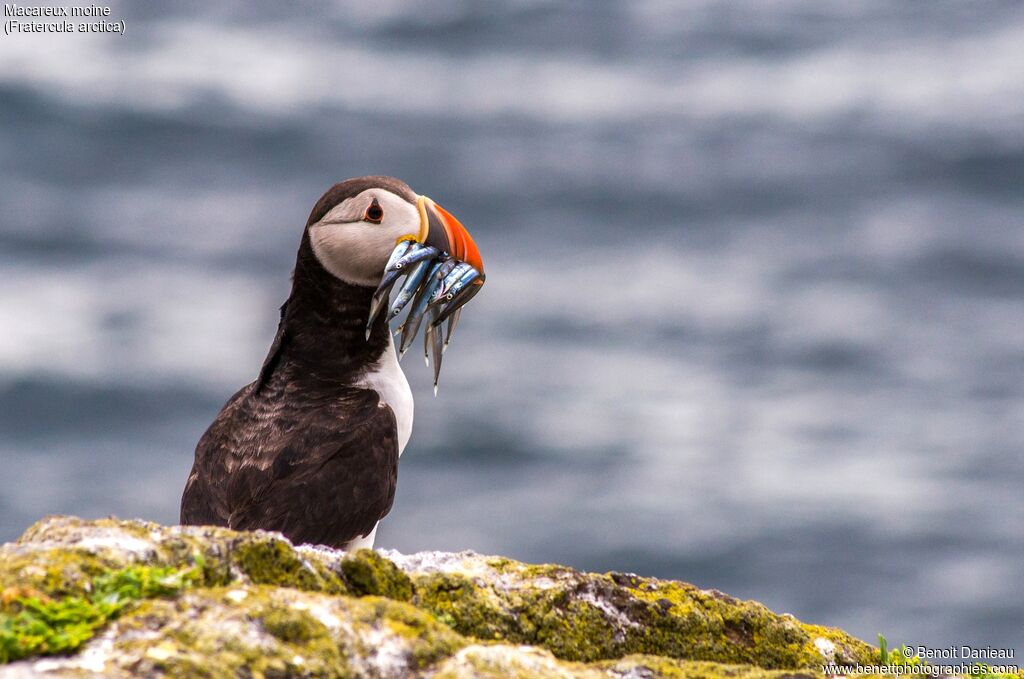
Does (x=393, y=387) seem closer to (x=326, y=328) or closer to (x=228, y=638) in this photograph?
(x=326, y=328)

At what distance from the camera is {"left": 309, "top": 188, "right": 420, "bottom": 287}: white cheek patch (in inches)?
309

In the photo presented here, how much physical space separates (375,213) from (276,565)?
381 centimetres

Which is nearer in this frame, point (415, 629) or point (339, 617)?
point (339, 617)

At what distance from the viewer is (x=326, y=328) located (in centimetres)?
807

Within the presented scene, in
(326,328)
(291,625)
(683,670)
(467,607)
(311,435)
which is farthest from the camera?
(326,328)

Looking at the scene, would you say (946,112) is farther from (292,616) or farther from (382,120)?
(292,616)

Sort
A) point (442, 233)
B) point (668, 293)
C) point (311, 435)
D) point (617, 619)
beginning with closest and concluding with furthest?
point (617, 619) < point (311, 435) < point (442, 233) < point (668, 293)

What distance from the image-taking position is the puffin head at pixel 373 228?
7.82 m

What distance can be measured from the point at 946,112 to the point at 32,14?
22.8 m

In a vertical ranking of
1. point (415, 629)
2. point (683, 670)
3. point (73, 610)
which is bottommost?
point (73, 610)

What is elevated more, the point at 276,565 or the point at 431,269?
the point at 431,269

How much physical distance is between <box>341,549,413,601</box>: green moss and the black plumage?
7.21 feet

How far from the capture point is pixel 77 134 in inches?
1363

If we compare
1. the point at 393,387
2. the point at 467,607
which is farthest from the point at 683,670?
the point at 393,387
